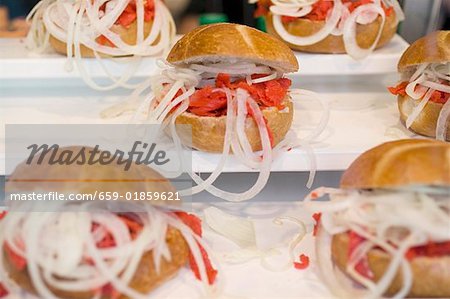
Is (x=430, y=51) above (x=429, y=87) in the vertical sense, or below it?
above

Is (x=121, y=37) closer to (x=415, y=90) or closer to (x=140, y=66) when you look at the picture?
(x=140, y=66)

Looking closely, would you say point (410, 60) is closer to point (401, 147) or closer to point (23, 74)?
point (401, 147)

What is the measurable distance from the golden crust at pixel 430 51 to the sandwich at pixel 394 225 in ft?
1.93

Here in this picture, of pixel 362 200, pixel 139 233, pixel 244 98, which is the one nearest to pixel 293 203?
pixel 244 98

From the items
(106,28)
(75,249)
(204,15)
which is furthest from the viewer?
(204,15)

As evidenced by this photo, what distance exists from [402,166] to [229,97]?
66cm

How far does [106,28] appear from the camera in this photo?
2.63 m

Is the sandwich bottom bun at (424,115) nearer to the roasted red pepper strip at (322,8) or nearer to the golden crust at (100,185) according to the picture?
the roasted red pepper strip at (322,8)

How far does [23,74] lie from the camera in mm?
2791

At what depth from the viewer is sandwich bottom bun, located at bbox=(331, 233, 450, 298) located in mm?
1667

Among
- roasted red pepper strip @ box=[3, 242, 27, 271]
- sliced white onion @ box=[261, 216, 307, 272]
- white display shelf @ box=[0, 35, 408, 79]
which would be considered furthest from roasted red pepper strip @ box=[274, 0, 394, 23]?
roasted red pepper strip @ box=[3, 242, 27, 271]

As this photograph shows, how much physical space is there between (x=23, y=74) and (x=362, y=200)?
1.69 meters

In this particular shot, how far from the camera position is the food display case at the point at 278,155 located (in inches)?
75.5

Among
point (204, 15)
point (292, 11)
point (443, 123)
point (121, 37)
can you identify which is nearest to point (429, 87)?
point (443, 123)
